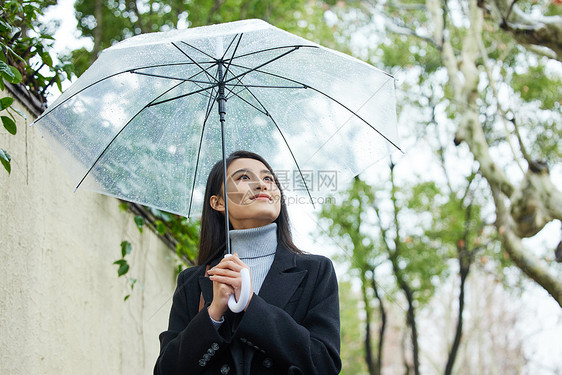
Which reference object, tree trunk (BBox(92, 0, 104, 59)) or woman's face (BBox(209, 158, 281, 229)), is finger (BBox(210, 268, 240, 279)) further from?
tree trunk (BBox(92, 0, 104, 59))

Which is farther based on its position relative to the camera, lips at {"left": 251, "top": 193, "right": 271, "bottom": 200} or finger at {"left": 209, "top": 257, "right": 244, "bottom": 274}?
lips at {"left": 251, "top": 193, "right": 271, "bottom": 200}

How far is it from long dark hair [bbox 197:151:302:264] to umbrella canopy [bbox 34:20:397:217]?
0.18 metres

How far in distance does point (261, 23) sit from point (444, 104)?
1084 centimetres

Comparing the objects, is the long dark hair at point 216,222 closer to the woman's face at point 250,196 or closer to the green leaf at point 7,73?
the woman's face at point 250,196

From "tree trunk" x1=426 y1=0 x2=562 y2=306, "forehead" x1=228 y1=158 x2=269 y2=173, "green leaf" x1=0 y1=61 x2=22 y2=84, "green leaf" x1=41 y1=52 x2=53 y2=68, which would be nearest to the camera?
"green leaf" x1=0 y1=61 x2=22 y2=84

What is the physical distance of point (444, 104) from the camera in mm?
12336

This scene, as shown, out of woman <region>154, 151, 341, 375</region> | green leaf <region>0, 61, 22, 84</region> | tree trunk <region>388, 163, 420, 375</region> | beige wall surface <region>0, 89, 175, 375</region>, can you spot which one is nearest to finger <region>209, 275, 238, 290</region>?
woman <region>154, 151, 341, 375</region>

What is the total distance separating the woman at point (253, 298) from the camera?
212 cm

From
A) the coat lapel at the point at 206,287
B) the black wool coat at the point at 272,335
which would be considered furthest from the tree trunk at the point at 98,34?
the black wool coat at the point at 272,335

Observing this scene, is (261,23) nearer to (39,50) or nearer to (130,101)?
(130,101)

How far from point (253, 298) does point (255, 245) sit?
17.4 inches

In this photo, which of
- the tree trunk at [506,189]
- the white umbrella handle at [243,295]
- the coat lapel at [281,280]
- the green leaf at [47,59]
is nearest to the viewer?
Answer: the white umbrella handle at [243,295]

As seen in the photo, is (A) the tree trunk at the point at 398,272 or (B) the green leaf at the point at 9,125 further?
(A) the tree trunk at the point at 398,272

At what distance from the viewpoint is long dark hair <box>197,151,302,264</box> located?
270 cm
